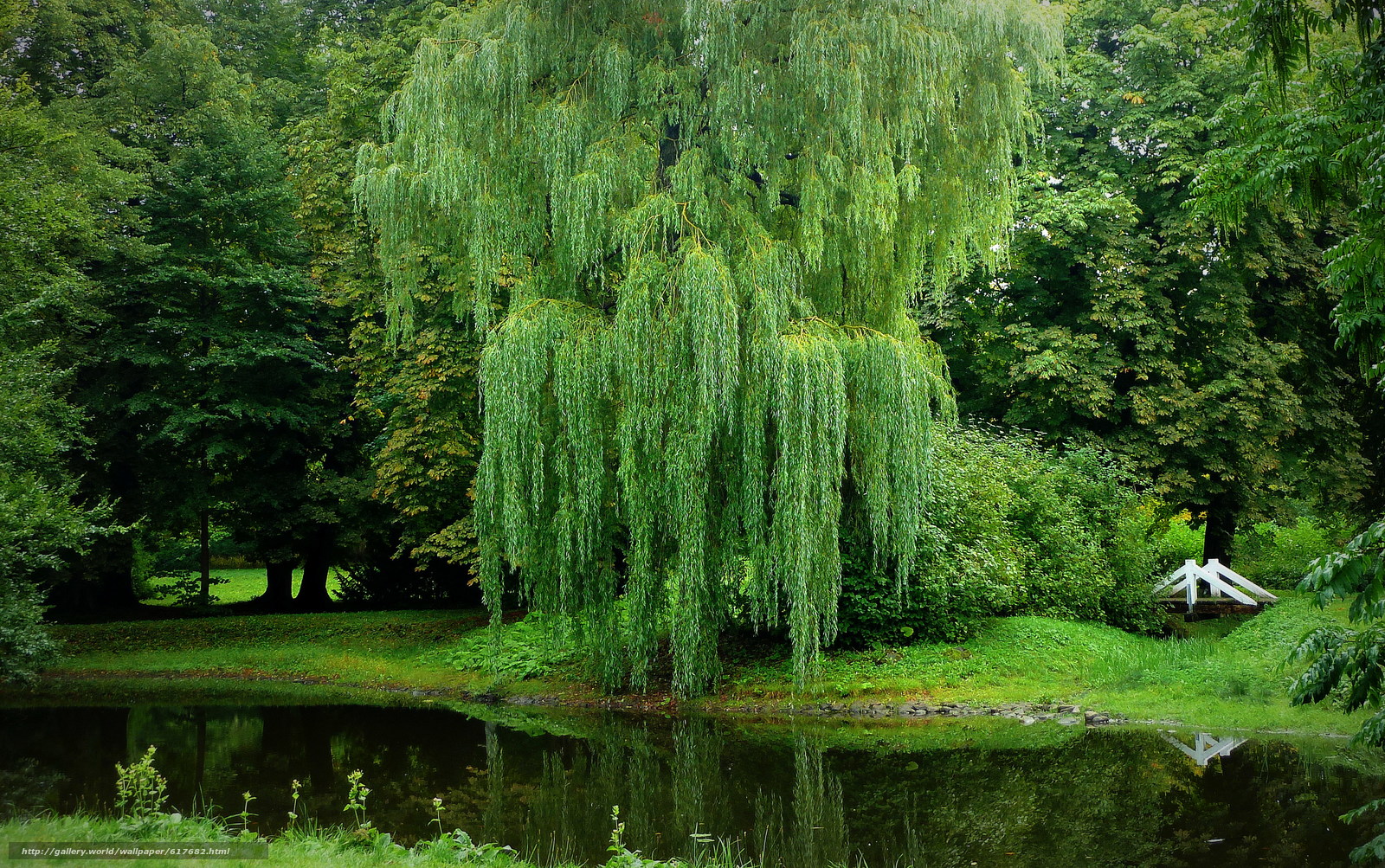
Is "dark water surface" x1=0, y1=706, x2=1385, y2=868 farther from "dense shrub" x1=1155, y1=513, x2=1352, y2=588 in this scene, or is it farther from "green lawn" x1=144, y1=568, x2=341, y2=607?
"green lawn" x1=144, y1=568, x2=341, y2=607

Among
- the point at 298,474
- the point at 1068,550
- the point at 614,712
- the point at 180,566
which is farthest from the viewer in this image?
the point at 180,566

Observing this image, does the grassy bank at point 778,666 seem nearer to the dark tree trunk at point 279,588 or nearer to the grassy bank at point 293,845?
the dark tree trunk at point 279,588

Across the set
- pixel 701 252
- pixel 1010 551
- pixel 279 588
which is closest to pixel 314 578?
pixel 279 588

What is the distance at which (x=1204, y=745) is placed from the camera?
32.3 feet

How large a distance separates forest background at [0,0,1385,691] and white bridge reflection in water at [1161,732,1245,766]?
3366 millimetres

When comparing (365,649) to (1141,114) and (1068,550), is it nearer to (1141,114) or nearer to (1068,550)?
(1068,550)

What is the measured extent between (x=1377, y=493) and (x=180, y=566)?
2709 cm

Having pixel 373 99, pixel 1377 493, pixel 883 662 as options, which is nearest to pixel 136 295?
pixel 373 99

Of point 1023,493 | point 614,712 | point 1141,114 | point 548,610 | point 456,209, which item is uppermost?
point 1141,114

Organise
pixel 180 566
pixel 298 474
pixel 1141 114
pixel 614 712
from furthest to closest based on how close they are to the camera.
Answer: pixel 180 566
pixel 298 474
pixel 1141 114
pixel 614 712

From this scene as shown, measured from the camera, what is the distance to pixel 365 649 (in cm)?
1794

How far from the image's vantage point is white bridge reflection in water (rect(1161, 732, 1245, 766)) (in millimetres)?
9406

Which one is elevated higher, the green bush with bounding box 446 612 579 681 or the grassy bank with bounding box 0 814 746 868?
the grassy bank with bounding box 0 814 746 868

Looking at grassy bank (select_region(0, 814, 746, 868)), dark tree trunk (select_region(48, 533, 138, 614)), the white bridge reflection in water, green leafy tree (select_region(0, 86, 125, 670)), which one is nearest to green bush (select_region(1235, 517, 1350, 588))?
the white bridge reflection in water
